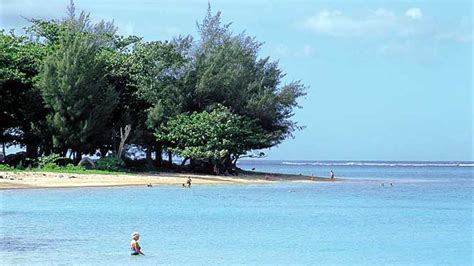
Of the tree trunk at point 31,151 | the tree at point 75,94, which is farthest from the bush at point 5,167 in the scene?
the tree trunk at point 31,151

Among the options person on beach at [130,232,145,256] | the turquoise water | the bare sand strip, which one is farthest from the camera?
the bare sand strip

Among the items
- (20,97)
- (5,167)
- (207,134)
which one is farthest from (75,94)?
(207,134)

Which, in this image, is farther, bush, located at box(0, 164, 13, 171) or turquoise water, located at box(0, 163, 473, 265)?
bush, located at box(0, 164, 13, 171)

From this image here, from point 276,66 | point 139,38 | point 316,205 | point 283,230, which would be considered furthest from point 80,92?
point 283,230

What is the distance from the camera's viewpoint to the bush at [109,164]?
4234 centimetres

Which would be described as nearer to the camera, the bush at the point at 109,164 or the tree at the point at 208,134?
the bush at the point at 109,164

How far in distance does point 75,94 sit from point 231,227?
20723mm

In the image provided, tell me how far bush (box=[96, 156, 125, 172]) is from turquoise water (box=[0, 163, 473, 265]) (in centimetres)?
607

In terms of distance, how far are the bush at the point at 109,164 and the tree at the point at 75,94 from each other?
99 centimetres

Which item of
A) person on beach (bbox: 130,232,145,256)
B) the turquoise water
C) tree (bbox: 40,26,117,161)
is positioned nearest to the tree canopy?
tree (bbox: 40,26,117,161)

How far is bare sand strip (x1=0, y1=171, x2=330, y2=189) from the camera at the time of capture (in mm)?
35125

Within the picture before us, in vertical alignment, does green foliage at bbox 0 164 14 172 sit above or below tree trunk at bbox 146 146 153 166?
below

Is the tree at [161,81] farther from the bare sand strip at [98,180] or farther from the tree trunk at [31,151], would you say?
the tree trunk at [31,151]

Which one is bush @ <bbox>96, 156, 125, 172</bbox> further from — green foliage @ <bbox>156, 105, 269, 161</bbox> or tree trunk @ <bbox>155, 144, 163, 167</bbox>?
tree trunk @ <bbox>155, 144, 163, 167</bbox>
